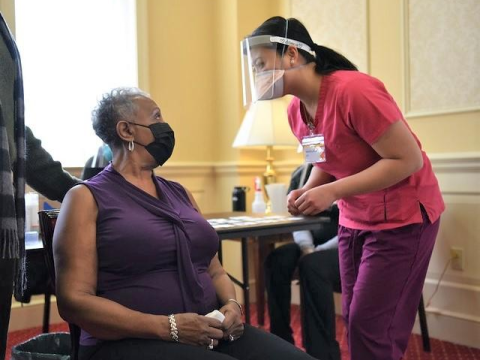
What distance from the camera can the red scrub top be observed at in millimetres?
1447

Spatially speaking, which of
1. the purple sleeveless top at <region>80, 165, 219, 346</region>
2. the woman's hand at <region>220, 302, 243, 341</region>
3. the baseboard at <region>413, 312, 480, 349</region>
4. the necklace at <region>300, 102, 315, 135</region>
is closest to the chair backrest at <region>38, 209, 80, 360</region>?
→ the purple sleeveless top at <region>80, 165, 219, 346</region>

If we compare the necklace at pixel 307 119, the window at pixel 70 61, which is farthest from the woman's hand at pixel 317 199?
the window at pixel 70 61

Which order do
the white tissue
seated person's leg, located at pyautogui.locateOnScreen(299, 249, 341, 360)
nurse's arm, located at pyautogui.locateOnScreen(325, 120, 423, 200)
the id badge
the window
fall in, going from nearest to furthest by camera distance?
the white tissue
nurse's arm, located at pyautogui.locateOnScreen(325, 120, 423, 200)
the id badge
seated person's leg, located at pyautogui.locateOnScreen(299, 249, 341, 360)
the window

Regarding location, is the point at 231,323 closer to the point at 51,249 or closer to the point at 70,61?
the point at 51,249

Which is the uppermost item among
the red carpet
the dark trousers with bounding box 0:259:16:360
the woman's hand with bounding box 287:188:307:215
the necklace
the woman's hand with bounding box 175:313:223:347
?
the necklace

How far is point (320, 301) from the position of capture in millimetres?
2291

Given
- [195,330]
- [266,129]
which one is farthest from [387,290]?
[266,129]

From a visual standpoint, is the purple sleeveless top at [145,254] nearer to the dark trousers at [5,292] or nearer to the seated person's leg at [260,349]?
the seated person's leg at [260,349]

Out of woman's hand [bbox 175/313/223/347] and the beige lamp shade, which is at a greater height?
the beige lamp shade

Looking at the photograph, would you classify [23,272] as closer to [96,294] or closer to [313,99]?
[96,294]

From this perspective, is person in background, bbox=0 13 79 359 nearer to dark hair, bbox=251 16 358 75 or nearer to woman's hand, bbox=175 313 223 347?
woman's hand, bbox=175 313 223 347

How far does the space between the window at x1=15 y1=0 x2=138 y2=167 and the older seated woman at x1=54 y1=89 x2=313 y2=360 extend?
1917 mm

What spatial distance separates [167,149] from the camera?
1.50m

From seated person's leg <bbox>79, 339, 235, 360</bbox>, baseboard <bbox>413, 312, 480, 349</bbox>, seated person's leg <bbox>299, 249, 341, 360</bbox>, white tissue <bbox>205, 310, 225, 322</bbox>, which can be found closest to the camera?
seated person's leg <bbox>79, 339, 235, 360</bbox>
